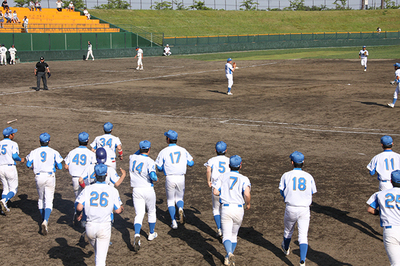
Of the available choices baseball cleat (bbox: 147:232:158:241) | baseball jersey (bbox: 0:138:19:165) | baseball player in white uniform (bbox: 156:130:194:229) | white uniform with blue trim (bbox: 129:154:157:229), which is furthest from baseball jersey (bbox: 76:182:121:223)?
baseball jersey (bbox: 0:138:19:165)

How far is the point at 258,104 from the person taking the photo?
21719mm

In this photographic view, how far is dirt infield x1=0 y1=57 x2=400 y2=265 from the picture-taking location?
7523 mm

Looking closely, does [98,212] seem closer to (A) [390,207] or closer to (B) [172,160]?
(B) [172,160]

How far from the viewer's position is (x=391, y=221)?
599 cm

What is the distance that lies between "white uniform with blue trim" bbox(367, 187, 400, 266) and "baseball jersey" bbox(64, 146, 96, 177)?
530 centimetres

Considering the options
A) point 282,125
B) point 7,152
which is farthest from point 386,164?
point 282,125

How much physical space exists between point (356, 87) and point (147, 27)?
47.6 meters

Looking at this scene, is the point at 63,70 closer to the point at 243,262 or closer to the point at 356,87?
the point at 356,87

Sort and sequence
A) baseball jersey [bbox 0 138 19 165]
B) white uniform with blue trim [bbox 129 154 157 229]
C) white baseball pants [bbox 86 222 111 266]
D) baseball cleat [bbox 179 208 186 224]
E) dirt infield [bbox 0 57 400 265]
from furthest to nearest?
baseball jersey [bbox 0 138 19 165] → baseball cleat [bbox 179 208 186 224] → white uniform with blue trim [bbox 129 154 157 229] → dirt infield [bbox 0 57 400 265] → white baseball pants [bbox 86 222 111 266]

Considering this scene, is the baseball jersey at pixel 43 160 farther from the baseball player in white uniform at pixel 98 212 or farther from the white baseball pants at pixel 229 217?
the white baseball pants at pixel 229 217

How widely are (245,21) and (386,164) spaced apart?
77.3 metres

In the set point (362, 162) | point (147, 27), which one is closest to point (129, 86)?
point (362, 162)

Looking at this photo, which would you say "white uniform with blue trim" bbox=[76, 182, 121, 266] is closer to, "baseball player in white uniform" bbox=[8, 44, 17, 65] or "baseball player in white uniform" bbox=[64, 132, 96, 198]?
"baseball player in white uniform" bbox=[64, 132, 96, 198]

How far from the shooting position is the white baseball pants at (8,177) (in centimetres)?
898
